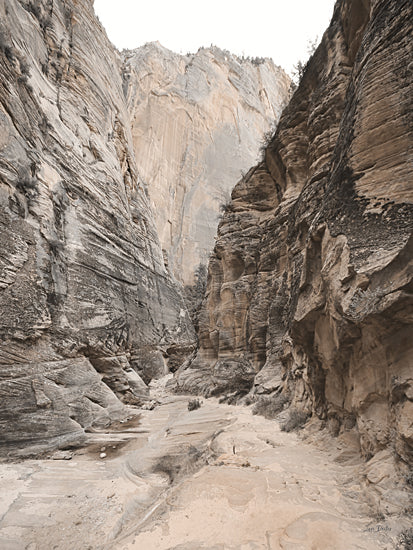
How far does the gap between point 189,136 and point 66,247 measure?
1365 inches

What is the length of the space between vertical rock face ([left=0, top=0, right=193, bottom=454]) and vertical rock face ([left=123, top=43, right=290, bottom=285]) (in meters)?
16.7

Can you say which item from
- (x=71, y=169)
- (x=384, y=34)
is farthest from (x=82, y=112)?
(x=384, y=34)

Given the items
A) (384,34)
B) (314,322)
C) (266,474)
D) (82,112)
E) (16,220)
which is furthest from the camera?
(82,112)

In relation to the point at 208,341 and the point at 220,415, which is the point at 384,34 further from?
the point at 208,341

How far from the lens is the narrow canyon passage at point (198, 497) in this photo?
225 centimetres

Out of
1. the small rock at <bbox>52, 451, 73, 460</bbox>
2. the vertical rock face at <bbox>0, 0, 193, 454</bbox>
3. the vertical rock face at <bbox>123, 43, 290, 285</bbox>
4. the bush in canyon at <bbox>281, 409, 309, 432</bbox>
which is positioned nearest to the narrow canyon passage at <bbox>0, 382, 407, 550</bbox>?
the small rock at <bbox>52, 451, 73, 460</bbox>

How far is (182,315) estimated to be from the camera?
20609 millimetres

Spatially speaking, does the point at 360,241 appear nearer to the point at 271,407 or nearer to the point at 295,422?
the point at 295,422

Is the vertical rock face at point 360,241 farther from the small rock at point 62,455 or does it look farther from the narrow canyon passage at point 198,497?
the small rock at point 62,455

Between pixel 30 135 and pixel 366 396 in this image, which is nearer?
pixel 366 396

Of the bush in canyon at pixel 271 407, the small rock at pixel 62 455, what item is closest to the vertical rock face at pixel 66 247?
the small rock at pixel 62 455

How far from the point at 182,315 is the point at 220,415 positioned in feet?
43.9

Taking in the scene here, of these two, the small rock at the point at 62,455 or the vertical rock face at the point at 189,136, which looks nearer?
the small rock at the point at 62,455

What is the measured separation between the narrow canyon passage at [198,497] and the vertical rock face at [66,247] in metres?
2.10
